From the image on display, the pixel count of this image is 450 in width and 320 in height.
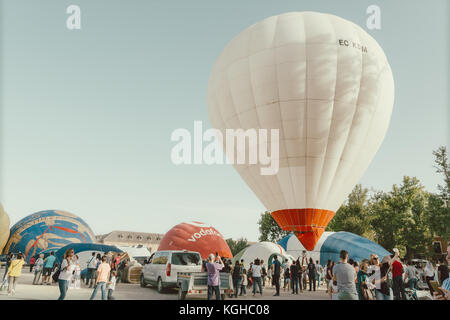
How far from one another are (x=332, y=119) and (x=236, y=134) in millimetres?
5454

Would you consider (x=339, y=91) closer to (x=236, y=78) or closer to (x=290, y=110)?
(x=290, y=110)

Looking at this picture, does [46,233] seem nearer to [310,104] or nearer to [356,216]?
[310,104]

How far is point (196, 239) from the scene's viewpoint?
77.0 ft

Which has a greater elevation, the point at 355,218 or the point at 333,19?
the point at 333,19

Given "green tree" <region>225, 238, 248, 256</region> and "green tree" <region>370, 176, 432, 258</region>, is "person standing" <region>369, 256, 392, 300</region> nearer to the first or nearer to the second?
"green tree" <region>370, 176, 432, 258</region>

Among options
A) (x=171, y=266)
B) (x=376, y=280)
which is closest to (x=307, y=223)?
(x=171, y=266)

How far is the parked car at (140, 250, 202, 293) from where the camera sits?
14.4 m

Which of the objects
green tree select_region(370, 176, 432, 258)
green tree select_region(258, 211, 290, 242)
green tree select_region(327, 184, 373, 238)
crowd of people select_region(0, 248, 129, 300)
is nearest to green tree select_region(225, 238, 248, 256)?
green tree select_region(258, 211, 290, 242)

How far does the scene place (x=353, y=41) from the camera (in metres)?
18.7

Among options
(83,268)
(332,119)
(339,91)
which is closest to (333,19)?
(339,91)

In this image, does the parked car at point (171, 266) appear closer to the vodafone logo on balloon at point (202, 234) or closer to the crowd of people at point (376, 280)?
the crowd of people at point (376, 280)

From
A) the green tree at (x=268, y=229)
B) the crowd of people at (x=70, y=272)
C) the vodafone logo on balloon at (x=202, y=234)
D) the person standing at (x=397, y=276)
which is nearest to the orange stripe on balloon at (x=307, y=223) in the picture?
the vodafone logo on balloon at (x=202, y=234)

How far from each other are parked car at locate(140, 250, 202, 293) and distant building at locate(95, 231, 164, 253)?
362 ft
